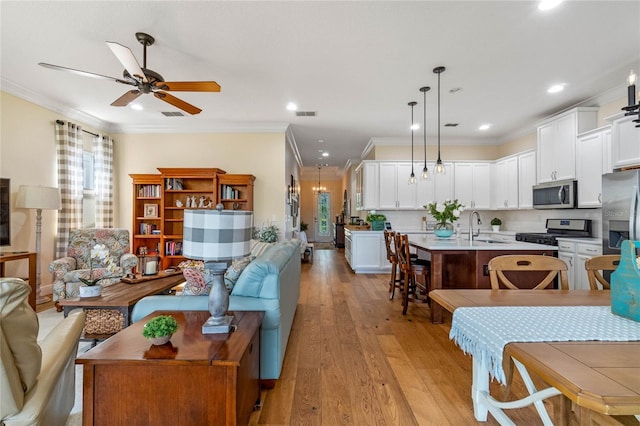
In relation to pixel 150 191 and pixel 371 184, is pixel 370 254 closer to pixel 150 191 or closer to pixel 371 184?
pixel 371 184

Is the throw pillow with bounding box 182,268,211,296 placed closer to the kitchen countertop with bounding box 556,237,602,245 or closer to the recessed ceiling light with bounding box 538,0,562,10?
the recessed ceiling light with bounding box 538,0,562,10

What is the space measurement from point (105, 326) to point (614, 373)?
323cm

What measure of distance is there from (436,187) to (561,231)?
2374 mm

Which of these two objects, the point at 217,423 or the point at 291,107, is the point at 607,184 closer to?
the point at 291,107

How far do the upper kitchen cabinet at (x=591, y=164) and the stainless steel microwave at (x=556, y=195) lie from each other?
80mm

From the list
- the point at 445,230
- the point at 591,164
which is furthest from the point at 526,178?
the point at 445,230

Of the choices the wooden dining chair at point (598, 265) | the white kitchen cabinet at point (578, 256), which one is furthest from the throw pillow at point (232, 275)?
the white kitchen cabinet at point (578, 256)

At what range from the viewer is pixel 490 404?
5.31 feet

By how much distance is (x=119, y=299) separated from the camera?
258 cm

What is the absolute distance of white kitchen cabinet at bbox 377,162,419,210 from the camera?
6.59m

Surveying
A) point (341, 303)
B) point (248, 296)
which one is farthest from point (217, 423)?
point (341, 303)

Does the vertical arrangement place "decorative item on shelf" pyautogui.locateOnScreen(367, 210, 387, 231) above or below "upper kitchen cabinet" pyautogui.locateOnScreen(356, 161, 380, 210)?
below

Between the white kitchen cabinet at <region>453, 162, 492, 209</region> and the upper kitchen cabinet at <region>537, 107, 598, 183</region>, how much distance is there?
1.42m

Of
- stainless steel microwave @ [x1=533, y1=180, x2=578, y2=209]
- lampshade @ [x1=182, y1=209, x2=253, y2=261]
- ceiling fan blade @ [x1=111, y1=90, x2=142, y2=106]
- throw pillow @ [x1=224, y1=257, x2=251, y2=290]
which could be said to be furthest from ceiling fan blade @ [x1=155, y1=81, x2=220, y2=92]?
stainless steel microwave @ [x1=533, y1=180, x2=578, y2=209]
